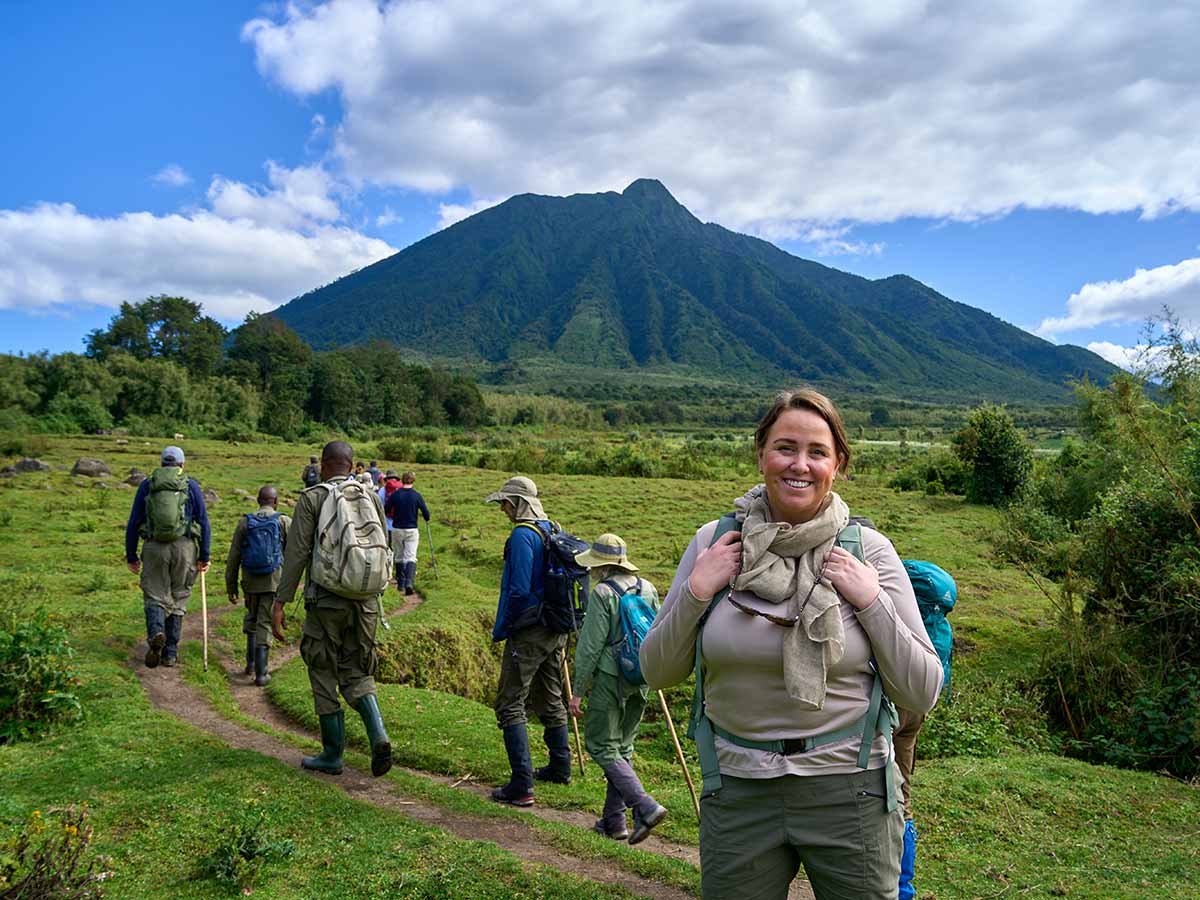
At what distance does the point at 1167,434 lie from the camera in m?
12.5

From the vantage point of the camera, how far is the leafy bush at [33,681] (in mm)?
6730

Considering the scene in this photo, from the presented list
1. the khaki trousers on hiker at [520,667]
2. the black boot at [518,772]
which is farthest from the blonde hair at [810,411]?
the black boot at [518,772]

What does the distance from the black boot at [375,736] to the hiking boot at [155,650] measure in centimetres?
411

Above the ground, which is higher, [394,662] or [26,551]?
[26,551]

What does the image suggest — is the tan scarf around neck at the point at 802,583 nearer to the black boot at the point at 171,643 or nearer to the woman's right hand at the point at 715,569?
the woman's right hand at the point at 715,569

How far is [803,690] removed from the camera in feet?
7.98

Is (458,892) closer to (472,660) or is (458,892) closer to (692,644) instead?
(692,644)

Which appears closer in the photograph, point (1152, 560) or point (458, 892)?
point (458, 892)

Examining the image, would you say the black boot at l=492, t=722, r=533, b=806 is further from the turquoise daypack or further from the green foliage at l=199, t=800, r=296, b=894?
the turquoise daypack

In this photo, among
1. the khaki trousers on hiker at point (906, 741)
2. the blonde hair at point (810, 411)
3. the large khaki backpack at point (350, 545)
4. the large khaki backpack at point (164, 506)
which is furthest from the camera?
the large khaki backpack at point (164, 506)

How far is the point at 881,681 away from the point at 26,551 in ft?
59.0

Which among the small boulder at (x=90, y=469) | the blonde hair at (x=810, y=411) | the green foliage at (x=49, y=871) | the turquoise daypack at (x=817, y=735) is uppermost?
the blonde hair at (x=810, y=411)

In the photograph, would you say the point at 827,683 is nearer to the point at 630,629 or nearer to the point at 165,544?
the point at 630,629

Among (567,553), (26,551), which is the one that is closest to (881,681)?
(567,553)
